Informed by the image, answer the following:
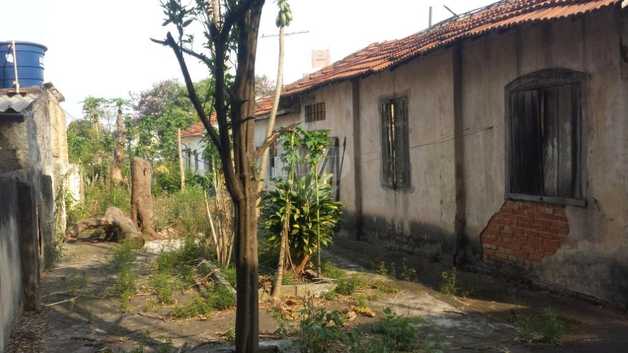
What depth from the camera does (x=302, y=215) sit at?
796cm

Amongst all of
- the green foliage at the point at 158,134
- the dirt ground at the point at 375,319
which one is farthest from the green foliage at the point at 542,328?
the green foliage at the point at 158,134

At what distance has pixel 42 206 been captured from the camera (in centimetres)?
954

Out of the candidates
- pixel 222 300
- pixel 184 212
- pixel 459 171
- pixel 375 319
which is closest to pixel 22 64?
pixel 184 212

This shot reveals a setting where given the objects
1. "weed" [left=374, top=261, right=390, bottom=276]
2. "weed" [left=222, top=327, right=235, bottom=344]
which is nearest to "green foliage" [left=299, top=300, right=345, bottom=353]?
"weed" [left=222, top=327, right=235, bottom=344]

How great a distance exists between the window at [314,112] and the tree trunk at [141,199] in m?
3.92

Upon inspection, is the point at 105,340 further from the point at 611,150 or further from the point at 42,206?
the point at 611,150

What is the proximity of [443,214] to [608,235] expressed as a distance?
3135 millimetres

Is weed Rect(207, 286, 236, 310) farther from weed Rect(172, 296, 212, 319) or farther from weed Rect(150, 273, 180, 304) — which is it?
weed Rect(150, 273, 180, 304)

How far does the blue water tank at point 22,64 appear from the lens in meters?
10.9

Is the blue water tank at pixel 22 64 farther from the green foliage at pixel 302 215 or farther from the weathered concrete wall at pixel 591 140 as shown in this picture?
the weathered concrete wall at pixel 591 140

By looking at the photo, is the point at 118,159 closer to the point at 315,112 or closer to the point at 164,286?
the point at 315,112

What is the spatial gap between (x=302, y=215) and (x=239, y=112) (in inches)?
165

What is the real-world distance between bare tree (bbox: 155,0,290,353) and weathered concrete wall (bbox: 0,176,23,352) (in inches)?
97.2

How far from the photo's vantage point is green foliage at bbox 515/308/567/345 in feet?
18.0
